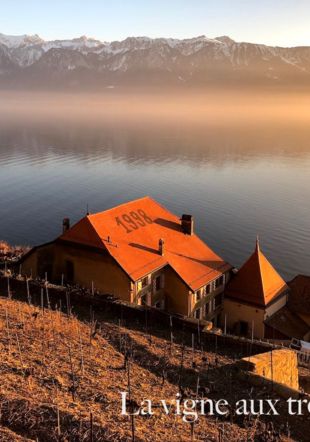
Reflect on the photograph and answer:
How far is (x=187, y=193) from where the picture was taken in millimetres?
117625

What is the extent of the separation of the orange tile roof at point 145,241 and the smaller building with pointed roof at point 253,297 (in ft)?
7.68

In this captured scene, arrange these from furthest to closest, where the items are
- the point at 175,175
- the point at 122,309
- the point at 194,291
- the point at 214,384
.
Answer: the point at 175,175 → the point at 194,291 → the point at 122,309 → the point at 214,384

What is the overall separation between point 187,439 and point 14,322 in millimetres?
13953

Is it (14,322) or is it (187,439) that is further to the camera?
(14,322)

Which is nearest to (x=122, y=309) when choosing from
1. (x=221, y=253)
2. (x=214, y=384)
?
(x=214, y=384)

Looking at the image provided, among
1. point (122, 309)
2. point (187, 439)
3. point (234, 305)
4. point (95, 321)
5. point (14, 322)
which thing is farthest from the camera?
point (234, 305)

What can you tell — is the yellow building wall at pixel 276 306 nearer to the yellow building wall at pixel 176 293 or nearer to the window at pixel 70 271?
the yellow building wall at pixel 176 293

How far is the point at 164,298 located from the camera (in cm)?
4616

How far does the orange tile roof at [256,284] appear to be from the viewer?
1826 inches

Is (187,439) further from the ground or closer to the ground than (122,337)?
further from the ground

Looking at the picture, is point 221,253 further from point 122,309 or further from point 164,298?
point 122,309

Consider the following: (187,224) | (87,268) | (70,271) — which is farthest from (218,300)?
(70,271)

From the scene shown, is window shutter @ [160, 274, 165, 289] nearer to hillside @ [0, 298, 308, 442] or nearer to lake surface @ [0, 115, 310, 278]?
hillside @ [0, 298, 308, 442]

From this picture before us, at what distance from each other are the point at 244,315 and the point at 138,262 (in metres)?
12.2
